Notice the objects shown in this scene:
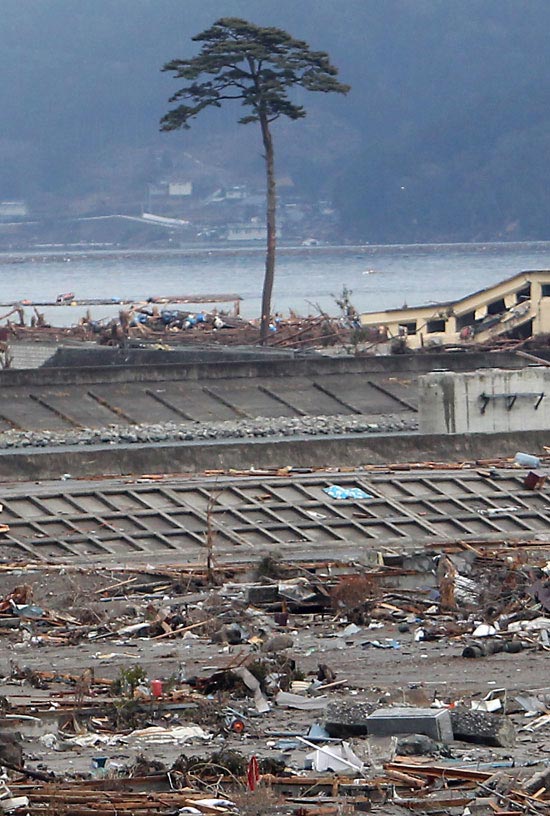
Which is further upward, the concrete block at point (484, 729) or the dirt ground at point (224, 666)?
the concrete block at point (484, 729)

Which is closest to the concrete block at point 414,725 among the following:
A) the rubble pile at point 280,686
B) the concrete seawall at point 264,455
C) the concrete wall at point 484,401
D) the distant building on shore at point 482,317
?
the rubble pile at point 280,686

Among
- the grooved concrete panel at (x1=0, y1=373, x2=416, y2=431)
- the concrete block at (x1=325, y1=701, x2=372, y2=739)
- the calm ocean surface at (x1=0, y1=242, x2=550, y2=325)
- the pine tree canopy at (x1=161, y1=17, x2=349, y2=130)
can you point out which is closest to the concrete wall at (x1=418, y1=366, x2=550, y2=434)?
the grooved concrete panel at (x1=0, y1=373, x2=416, y2=431)

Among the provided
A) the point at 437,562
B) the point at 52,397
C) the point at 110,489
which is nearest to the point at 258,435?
the point at 52,397

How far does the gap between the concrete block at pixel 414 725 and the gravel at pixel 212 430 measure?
714 inches

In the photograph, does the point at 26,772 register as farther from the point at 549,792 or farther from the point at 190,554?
the point at 190,554

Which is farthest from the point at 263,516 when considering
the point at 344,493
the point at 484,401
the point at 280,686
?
the point at 280,686

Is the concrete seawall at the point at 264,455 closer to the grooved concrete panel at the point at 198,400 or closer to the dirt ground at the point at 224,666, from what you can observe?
the dirt ground at the point at 224,666

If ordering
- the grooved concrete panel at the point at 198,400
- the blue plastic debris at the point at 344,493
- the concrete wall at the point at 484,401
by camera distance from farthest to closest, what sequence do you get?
the grooved concrete panel at the point at 198,400 < the concrete wall at the point at 484,401 < the blue plastic debris at the point at 344,493

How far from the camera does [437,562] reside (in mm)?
19562

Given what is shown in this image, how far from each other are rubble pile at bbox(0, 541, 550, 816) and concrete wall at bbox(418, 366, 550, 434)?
8162mm

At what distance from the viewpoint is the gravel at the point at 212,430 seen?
3056 centimetres

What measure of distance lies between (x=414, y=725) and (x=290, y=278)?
121366 millimetres

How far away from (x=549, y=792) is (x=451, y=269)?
464ft

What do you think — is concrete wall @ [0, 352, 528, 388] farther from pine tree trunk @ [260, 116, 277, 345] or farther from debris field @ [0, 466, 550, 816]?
pine tree trunk @ [260, 116, 277, 345]
